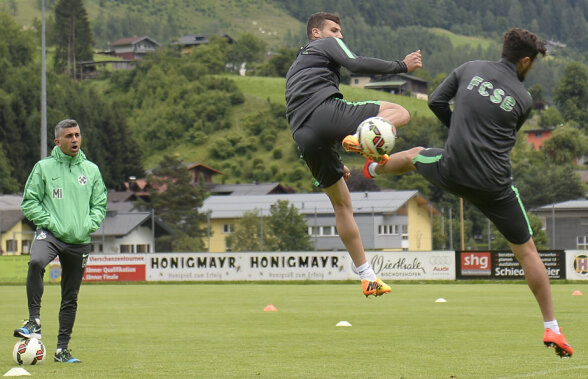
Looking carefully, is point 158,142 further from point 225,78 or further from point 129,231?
point 129,231

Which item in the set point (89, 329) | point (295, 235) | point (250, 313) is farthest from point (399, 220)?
point (89, 329)

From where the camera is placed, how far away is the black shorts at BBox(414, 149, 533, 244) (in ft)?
30.5

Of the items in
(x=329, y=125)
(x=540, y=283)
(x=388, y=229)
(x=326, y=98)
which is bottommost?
(x=540, y=283)

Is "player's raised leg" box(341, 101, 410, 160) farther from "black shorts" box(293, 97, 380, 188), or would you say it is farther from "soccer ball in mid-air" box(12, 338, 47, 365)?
"soccer ball in mid-air" box(12, 338, 47, 365)

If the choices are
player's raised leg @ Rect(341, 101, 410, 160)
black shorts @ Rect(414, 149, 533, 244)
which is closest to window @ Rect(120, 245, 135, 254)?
player's raised leg @ Rect(341, 101, 410, 160)

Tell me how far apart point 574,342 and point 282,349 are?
13.1 feet

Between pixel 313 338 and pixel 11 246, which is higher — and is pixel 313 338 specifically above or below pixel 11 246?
below

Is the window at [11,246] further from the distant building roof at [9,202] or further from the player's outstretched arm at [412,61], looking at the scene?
the player's outstretched arm at [412,61]

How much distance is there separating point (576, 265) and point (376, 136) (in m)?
31.1

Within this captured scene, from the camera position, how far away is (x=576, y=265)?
38688 mm

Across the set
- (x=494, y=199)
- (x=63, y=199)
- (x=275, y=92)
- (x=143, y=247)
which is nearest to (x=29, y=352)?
(x=63, y=199)

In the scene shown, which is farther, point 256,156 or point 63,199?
point 256,156

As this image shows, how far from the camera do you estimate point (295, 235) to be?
177ft

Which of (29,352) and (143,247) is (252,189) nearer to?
(143,247)
